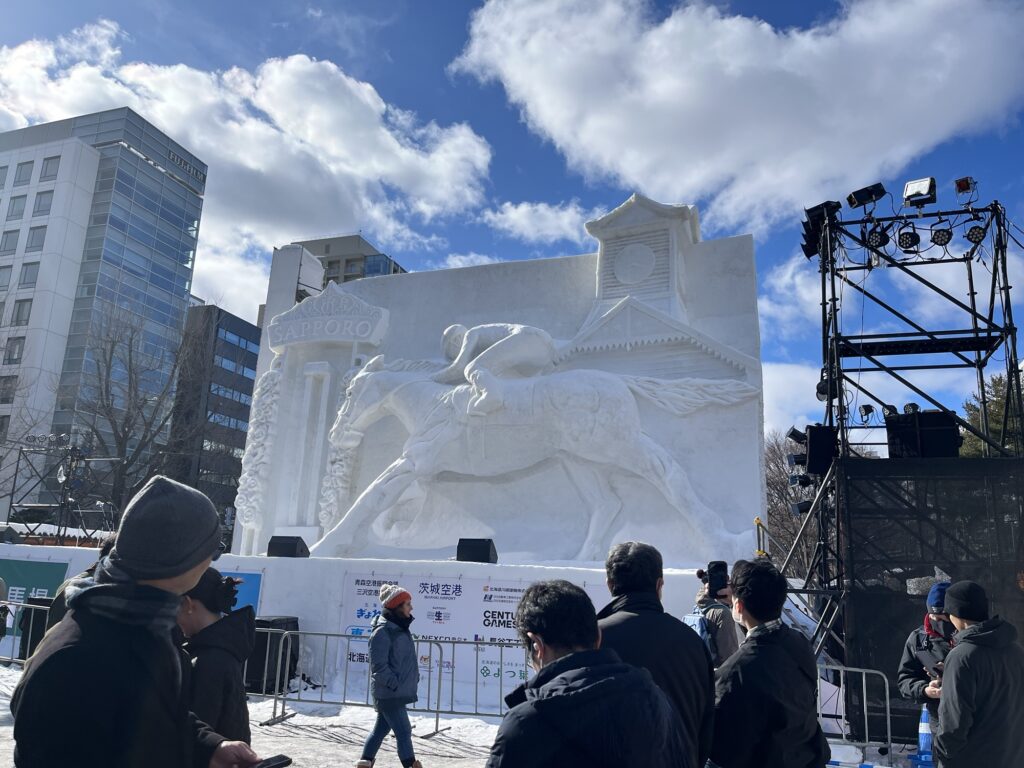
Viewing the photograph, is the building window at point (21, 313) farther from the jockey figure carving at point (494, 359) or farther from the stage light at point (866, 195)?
the stage light at point (866, 195)

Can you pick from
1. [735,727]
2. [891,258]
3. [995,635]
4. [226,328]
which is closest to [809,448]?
[891,258]

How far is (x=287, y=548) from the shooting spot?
30.5ft

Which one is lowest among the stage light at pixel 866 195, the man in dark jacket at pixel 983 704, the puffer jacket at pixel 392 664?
the puffer jacket at pixel 392 664

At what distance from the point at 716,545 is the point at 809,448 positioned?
1.79 meters

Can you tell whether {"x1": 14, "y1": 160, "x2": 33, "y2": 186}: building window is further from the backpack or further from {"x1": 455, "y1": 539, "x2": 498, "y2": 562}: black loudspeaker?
the backpack

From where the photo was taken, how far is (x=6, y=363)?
28.5 m

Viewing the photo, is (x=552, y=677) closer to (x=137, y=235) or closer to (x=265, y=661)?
(x=265, y=661)

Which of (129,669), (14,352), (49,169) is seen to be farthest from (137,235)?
(129,669)

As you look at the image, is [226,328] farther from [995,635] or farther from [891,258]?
[995,635]

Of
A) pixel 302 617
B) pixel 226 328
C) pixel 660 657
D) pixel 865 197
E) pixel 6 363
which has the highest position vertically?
pixel 226 328

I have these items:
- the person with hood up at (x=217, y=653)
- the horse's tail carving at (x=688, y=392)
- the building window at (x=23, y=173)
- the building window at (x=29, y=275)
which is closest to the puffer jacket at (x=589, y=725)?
the person with hood up at (x=217, y=653)

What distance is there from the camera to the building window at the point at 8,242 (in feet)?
98.7

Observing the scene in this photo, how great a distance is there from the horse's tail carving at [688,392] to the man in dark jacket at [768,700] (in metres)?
7.32

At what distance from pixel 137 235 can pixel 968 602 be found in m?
34.5
